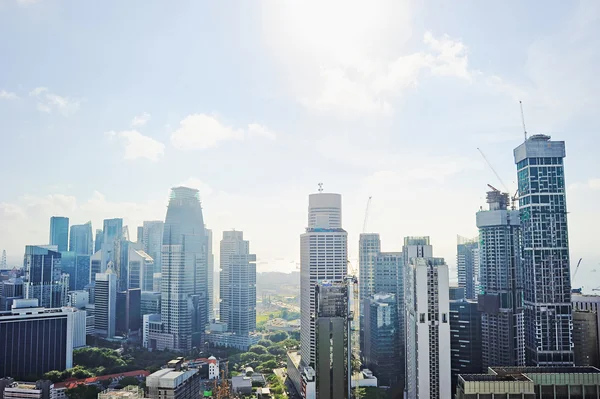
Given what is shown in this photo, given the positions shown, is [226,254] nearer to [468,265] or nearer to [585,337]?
[468,265]

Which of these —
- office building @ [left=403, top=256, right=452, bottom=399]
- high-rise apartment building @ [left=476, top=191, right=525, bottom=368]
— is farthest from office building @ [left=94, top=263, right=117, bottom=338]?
high-rise apartment building @ [left=476, top=191, right=525, bottom=368]

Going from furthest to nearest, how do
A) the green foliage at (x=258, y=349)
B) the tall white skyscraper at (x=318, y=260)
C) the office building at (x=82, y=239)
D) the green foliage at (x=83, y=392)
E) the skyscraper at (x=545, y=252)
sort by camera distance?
the office building at (x=82, y=239) → the green foliage at (x=258, y=349) → the tall white skyscraper at (x=318, y=260) → the skyscraper at (x=545, y=252) → the green foliage at (x=83, y=392)

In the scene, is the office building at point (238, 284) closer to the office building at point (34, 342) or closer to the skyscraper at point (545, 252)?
the office building at point (34, 342)

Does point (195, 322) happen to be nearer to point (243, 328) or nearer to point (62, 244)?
point (243, 328)

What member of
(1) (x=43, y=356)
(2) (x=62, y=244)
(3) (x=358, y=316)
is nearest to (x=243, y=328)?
(3) (x=358, y=316)

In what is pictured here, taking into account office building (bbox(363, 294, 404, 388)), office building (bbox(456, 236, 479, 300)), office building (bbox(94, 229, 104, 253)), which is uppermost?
office building (bbox(94, 229, 104, 253))

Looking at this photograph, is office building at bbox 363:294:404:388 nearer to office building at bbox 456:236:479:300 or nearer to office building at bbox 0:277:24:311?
office building at bbox 456:236:479:300

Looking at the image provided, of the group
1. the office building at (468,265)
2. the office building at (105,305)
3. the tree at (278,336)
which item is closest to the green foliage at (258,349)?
the tree at (278,336)
